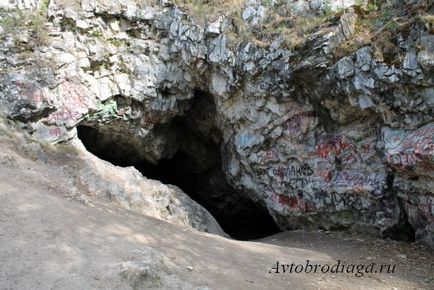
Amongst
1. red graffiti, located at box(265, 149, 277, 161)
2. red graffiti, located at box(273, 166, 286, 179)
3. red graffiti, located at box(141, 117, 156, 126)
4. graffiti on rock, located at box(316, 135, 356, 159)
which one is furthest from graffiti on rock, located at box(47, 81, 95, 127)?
graffiti on rock, located at box(316, 135, 356, 159)

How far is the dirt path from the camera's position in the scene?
512 centimetres

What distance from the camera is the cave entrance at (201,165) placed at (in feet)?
46.4

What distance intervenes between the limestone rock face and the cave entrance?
342 millimetres

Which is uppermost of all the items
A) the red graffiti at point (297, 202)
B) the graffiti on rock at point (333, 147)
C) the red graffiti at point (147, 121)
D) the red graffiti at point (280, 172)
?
the red graffiti at point (147, 121)

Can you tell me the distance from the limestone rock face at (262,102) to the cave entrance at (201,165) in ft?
1.12

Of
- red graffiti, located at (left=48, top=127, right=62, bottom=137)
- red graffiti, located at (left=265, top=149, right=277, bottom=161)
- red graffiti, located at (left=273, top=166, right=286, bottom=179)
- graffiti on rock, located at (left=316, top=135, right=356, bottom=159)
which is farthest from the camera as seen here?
red graffiti, located at (left=265, top=149, right=277, bottom=161)

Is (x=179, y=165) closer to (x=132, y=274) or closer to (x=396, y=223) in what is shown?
(x=396, y=223)

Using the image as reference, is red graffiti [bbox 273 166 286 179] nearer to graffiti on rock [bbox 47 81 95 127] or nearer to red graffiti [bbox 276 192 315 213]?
red graffiti [bbox 276 192 315 213]

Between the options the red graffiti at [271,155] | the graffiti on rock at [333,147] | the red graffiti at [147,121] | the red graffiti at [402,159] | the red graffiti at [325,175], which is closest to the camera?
the red graffiti at [402,159]

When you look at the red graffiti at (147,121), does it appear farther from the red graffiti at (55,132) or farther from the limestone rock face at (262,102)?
the red graffiti at (55,132)

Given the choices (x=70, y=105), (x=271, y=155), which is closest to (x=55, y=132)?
(x=70, y=105)

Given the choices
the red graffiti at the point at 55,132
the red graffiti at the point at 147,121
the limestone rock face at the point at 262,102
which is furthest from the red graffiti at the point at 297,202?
the red graffiti at the point at 55,132

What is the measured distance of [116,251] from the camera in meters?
5.81

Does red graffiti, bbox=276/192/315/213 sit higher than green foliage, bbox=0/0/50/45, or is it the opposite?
green foliage, bbox=0/0/50/45
